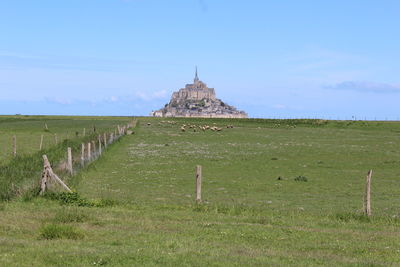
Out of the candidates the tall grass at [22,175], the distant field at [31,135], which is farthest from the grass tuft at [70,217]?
the distant field at [31,135]

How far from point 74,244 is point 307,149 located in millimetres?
50647

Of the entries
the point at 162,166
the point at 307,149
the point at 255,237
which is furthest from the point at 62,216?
the point at 307,149

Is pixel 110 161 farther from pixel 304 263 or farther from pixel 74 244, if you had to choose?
pixel 304 263

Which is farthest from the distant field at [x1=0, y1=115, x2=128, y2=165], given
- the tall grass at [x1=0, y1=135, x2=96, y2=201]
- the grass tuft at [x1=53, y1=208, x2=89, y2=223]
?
the grass tuft at [x1=53, y1=208, x2=89, y2=223]

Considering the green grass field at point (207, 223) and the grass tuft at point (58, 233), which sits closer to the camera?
the green grass field at point (207, 223)

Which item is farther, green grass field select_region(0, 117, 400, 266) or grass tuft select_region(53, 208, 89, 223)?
grass tuft select_region(53, 208, 89, 223)

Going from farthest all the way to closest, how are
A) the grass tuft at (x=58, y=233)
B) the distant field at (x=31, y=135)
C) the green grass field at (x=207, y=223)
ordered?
the distant field at (x=31, y=135), the grass tuft at (x=58, y=233), the green grass field at (x=207, y=223)

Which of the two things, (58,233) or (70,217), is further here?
(70,217)

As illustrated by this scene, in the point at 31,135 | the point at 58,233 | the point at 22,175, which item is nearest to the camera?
the point at 58,233


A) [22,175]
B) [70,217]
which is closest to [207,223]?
[70,217]

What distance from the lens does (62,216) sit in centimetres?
1820

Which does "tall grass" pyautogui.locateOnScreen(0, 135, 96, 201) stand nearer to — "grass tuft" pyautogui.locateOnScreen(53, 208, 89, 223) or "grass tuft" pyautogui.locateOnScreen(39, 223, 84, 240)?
"grass tuft" pyautogui.locateOnScreen(53, 208, 89, 223)

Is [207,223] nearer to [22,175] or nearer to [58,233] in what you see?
[58,233]

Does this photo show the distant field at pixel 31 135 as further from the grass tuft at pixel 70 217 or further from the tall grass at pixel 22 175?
the grass tuft at pixel 70 217
